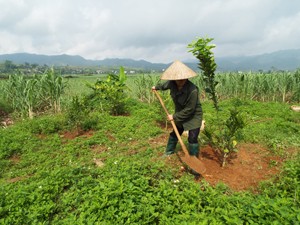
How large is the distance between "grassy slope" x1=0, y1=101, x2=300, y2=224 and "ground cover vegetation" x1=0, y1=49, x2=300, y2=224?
12mm

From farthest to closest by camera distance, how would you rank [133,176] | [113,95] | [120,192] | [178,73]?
[113,95] → [178,73] → [133,176] → [120,192]

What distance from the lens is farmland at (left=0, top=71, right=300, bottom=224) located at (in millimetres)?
2629

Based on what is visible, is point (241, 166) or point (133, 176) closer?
point (133, 176)

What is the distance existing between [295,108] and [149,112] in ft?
19.9

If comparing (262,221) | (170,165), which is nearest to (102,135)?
(170,165)

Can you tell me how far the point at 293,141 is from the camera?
5.13 meters

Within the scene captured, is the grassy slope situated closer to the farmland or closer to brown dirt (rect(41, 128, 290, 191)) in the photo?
the farmland

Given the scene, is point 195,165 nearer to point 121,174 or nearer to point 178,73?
point 121,174

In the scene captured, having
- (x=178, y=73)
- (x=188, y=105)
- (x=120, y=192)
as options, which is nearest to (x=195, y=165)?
(x=188, y=105)

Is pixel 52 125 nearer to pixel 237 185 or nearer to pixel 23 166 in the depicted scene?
pixel 23 166

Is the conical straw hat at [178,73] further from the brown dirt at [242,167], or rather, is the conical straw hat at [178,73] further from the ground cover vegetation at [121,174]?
the brown dirt at [242,167]

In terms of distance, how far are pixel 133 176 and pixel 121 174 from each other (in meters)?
0.18

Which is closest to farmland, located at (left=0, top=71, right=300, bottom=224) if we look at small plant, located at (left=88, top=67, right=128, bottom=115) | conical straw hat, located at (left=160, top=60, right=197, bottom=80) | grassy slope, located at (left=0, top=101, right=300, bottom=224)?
grassy slope, located at (left=0, top=101, right=300, bottom=224)

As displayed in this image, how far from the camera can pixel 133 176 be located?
130 inches
